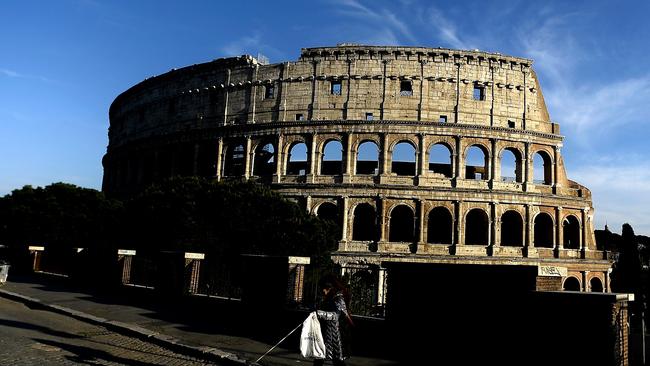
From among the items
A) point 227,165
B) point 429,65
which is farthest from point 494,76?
point 227,165

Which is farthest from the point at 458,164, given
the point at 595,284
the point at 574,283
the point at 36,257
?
the point at 36,257

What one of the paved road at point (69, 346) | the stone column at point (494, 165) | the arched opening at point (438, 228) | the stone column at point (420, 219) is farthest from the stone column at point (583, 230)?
the paved road at point (69, 346)

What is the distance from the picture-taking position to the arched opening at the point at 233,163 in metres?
36.1

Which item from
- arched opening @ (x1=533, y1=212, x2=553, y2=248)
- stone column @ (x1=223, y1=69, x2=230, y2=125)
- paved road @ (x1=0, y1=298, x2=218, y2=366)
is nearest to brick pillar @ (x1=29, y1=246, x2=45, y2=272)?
paved road @ (x1=0, y1=298, x2=218, y2=366)

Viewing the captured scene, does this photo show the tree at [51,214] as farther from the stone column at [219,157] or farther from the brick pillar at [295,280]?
the brick pillar at [295,280]

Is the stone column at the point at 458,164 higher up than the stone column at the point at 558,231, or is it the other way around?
the stone column at the point at 458,164

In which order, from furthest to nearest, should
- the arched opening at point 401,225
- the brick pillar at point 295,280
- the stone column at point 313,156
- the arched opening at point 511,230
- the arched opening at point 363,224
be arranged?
1. the arched opening at point 363,224
2. the arched opening at point 401,225
3. the stone column at point 313,156
4. the arched opening at point 511,230
5. the brick pillar at point 295,280

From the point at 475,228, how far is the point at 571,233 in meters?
7.13

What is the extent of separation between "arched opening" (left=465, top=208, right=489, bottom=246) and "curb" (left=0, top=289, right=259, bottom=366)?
25165 mm

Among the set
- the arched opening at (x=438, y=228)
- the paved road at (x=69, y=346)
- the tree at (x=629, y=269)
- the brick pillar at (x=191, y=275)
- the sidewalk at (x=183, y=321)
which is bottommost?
the paved road at (x=69, y=346)

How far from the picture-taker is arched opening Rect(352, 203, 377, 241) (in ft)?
111

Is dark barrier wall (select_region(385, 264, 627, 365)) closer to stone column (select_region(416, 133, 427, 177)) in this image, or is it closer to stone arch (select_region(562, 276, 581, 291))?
stone column (select_region(416, 133, 427, 177))

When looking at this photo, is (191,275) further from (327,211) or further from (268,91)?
(268,91)

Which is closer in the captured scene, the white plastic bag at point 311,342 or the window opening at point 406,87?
the white plastic bag at point 311,342
